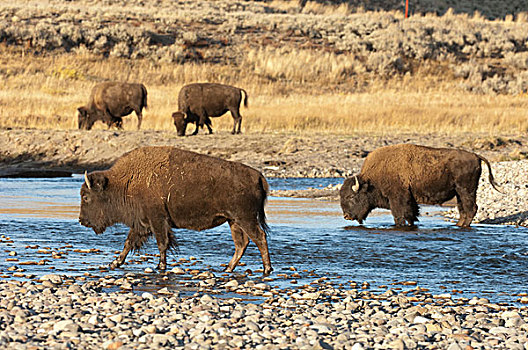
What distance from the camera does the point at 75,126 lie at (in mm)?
28953

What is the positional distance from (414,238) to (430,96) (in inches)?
982

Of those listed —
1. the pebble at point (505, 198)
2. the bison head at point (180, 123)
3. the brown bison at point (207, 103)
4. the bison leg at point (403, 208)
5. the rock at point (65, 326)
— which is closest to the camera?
the rock at point (65, 326)

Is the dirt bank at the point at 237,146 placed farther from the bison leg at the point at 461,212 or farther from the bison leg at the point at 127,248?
the bison leg at the point at 127,248

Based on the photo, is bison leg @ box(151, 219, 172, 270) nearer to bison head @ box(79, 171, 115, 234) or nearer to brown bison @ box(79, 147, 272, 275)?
brown bison @ box(79, 147, 272, 275)

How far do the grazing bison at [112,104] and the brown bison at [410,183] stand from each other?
1523 centimetres

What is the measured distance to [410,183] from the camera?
1360 cm

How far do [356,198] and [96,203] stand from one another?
4813mm

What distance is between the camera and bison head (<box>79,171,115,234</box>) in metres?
10.2

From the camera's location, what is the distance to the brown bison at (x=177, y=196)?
9805mm

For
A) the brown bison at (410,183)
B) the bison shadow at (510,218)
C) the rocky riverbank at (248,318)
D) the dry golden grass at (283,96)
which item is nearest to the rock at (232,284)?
the rocky riverbank at (248,318)

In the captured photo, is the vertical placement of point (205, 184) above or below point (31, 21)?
above

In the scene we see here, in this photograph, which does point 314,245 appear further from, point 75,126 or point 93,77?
point 93,77

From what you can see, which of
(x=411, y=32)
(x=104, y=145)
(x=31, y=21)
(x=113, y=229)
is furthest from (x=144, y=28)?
(x=113, y=229)

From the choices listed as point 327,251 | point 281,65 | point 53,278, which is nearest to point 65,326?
point 53,278
